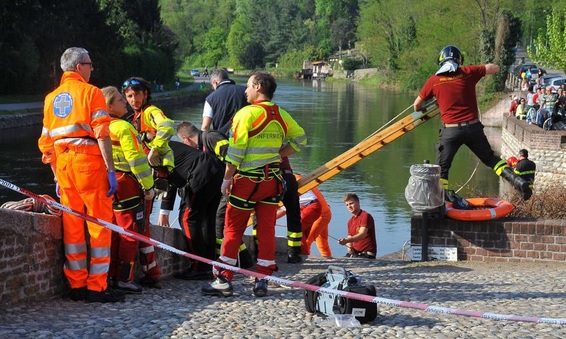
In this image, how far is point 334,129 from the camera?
4519 cm

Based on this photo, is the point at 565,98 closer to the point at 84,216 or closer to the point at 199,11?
the point at 84,216

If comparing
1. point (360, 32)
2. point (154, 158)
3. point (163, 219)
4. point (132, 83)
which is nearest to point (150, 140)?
point (154, 158)

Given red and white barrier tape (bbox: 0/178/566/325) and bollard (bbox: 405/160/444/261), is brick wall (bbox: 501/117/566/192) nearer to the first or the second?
bollard (bbox: 405/160/444/261)

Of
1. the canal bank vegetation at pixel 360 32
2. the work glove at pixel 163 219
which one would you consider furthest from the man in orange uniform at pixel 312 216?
the canal bank vegetation at pixel 360 32

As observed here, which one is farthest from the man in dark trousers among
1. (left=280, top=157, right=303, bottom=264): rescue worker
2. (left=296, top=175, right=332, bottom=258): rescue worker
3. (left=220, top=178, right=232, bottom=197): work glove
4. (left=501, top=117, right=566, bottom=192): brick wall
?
(left=501, top=117, right=566, bottom=192): brick wall

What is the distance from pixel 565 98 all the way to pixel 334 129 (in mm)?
15393

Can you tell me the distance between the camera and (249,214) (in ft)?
26.4

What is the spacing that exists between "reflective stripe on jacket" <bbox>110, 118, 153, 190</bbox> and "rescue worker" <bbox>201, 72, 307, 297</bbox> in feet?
2.22

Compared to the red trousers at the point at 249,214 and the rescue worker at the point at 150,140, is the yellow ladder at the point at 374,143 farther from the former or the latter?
the red trousers at the point at 249,214

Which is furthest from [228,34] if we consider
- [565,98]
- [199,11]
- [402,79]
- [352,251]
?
[352,251]

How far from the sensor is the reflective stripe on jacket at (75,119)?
290 inches

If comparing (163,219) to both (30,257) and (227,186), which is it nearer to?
(227,186)

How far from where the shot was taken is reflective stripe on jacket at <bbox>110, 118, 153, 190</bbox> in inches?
312

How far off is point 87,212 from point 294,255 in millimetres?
3495
